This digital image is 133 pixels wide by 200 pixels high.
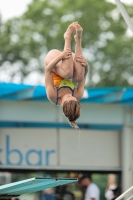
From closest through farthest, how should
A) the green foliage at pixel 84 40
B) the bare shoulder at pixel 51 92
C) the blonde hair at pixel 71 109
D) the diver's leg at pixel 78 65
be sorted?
the blonde hair at pixel 71 109 → the bare shoulder at pixel 51 92 → the diver's leg at pixel 78 65 → the green foliage at pixel 84 40

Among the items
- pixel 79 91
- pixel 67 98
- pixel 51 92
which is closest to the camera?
pixel 67 98

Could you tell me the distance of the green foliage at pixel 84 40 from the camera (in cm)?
4147

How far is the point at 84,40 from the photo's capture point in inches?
1623

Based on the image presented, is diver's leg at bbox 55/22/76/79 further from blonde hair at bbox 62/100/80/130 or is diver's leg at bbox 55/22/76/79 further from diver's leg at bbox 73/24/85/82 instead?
blonde hair at bbox 62/100/80/130

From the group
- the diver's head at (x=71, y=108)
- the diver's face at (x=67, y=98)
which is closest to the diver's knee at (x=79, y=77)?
the diver's face at (x=67, y=98)

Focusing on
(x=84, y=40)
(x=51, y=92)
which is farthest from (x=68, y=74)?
(x=84, y=40)

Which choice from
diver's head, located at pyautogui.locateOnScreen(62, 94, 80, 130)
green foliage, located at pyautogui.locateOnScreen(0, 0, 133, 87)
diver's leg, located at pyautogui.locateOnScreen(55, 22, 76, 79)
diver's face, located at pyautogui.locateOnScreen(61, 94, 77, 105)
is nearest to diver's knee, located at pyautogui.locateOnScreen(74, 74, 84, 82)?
diver's leg, located at pyautogui.locateOnScreen(55, 22, 76, 79)

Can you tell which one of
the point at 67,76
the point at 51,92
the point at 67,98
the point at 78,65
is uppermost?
the point at 78,65

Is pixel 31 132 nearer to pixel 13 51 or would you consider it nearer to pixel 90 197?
pixel 90 197

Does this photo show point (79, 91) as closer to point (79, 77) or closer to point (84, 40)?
point (79, 77)

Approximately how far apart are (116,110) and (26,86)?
7.75 ft

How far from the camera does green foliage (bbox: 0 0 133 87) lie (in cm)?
4147

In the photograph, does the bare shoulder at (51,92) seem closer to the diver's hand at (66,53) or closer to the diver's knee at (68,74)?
the diver's knee at (68,74)

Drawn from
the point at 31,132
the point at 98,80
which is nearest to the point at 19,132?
the point at 31,132
